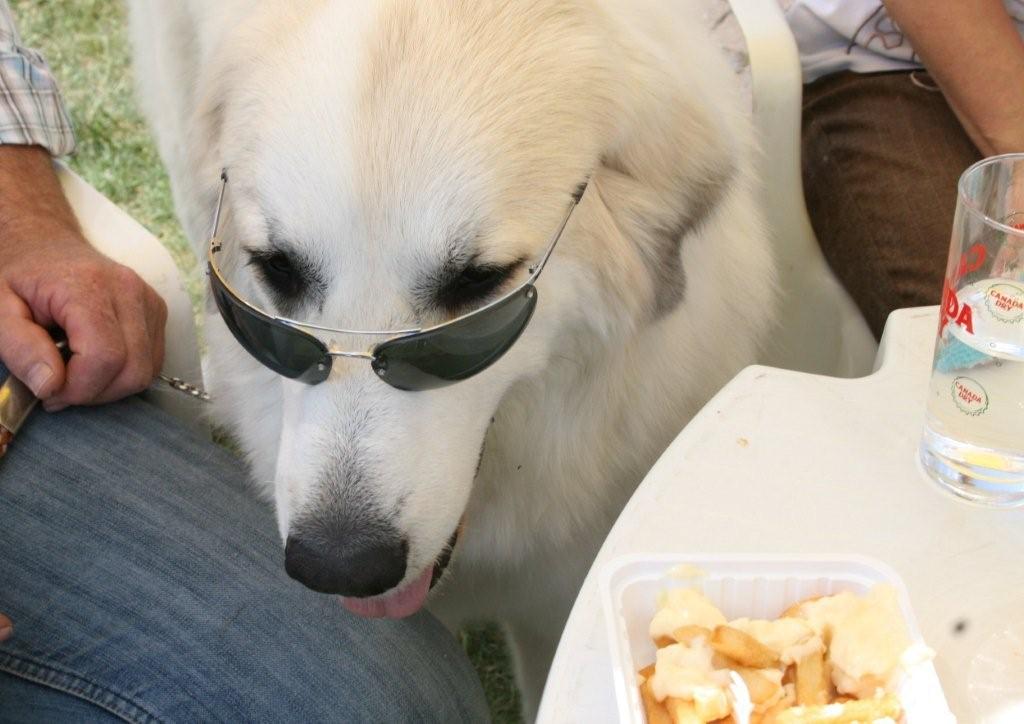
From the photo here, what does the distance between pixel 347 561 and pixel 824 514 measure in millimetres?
447

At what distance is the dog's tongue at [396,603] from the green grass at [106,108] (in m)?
1.40

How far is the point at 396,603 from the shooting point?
4.00 ft

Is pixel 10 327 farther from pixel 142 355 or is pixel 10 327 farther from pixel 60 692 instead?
pixel 60 692

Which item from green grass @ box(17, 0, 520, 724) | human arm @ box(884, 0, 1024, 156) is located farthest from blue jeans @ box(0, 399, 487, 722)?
green grass @ box(17, 0, 520, 724)

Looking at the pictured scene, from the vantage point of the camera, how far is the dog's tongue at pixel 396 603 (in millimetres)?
1200

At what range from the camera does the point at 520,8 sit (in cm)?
104

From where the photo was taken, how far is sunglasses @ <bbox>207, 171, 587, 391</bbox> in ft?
3.34

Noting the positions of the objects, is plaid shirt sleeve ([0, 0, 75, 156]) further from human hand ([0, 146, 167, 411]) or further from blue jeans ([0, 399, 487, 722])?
blue jeans ([0, 399, 487, 722])

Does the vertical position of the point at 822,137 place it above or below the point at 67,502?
above

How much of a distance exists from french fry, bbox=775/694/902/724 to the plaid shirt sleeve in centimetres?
135

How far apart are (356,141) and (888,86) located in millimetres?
983

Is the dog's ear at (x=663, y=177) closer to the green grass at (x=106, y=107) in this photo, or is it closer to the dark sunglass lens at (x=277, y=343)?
the dark sunglass lens at (x=277, y=343)

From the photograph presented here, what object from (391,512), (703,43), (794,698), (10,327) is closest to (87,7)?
(10,327)

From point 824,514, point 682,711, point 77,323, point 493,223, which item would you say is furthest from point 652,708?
point 77,323
